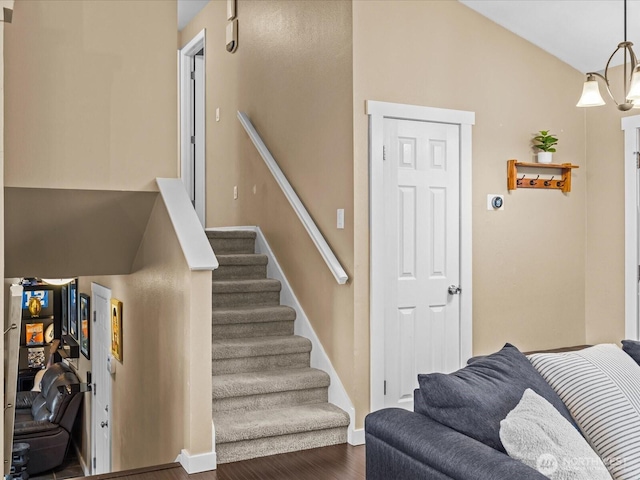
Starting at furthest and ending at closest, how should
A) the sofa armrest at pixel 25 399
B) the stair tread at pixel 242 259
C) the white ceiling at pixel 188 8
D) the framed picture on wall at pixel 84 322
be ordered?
the sofa armrest at pixel 25 399
the framed picture on wall at pixel 84 322
the white ceiling at pixel 188 8
the stair tread at pixel 242 259

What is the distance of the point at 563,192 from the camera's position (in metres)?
4.71

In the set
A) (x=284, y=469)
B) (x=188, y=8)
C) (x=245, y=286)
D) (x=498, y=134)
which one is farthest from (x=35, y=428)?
(x=498, y=134)

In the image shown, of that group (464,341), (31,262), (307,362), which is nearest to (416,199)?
(464,341)

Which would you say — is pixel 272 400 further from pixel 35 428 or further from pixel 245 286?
pixel 35 428

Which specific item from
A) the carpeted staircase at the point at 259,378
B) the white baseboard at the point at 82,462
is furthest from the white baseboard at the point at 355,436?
the white baseboard at the point at 82,462

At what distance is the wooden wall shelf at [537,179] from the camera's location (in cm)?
441

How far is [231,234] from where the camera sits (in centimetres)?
521

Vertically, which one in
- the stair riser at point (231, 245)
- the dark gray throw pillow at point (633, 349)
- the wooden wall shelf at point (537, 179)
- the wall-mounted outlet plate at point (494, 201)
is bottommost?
the dark gray throw pillow at point (633, 349)

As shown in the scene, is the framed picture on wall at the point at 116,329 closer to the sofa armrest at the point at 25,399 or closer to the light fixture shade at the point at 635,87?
the sofa armrest at the point at 25,399

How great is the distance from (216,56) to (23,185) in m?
3.43

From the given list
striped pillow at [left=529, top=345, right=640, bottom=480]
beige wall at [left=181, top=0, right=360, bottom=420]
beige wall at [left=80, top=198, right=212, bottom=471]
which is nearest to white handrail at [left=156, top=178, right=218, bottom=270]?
beige wall at [left=80, top=198, right=212, bottom=471]

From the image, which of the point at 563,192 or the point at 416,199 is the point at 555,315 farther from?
the point at 416,199

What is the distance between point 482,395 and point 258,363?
7.83 ft

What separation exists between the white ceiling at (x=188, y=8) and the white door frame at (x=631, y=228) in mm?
4358
